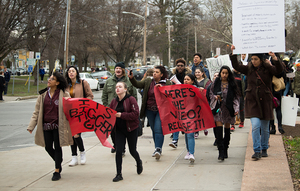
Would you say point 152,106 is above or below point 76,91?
below

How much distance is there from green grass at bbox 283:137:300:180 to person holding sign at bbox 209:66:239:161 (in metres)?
1.19

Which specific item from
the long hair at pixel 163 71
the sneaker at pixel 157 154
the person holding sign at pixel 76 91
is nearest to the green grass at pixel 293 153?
the sneaker at pixel 157 154

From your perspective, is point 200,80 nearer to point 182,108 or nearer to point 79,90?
point 182,108

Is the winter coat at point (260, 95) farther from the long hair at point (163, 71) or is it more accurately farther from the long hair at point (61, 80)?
the long hair at point (61, 80)

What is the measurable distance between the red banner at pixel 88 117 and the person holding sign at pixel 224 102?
6.71ft

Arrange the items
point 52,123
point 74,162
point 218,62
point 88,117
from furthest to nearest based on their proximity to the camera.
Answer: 1. point 218,62
2. point 74,162
3. point 88,117
4. point 52,123

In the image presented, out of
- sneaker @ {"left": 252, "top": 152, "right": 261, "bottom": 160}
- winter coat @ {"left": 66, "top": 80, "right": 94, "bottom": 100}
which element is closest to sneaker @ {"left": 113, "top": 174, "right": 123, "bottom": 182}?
winter coat @ {"left": 66, "top": 80, "right": 94, "bottom": 100}

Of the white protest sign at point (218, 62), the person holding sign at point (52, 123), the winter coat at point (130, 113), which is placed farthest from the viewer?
the white protest sign at point (218, 62)

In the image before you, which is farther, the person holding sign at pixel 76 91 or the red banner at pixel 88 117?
the person holding sign at pixel 76 91

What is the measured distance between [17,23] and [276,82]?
2749cm

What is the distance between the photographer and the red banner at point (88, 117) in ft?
19.4

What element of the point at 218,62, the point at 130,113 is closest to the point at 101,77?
the point at 218,62

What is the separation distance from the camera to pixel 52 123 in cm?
571

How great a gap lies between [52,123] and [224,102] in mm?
3087
